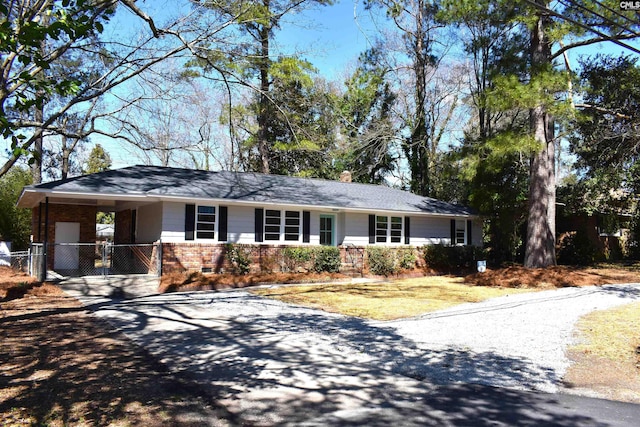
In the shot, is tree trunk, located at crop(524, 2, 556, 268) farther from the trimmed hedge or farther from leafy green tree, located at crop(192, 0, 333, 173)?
leafy green tree, located at crop(192, 0, 333, 173)

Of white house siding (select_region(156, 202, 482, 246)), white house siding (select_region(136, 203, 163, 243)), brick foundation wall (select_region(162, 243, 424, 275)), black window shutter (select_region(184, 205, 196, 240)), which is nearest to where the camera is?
brick foundation wall (select_region(162, 243, 424, 275))

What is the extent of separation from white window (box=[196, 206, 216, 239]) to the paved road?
21.4 feet

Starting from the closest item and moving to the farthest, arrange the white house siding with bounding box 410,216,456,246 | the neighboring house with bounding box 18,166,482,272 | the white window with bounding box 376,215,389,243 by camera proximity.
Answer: the neighboring house with bounding box 18,166,482,272, the white window with bounding box 376,215,389,243, the white house siding with bounding box 410,216,456,246

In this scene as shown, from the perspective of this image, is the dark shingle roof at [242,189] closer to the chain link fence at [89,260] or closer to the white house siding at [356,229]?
the white house siding at [356,229]

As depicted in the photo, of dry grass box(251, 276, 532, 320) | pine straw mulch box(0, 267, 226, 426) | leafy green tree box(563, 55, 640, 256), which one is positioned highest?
leafy green tree box(563, 55, 640, 256)

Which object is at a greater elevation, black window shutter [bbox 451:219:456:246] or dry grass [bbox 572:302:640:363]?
black window shutter [bbox 451:219:456:246]

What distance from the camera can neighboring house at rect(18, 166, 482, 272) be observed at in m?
15.7

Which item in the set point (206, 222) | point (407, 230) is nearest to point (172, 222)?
point (206, 222)

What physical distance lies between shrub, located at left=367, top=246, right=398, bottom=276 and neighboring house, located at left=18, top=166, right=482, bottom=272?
0.74m

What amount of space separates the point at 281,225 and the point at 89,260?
8.64 meters

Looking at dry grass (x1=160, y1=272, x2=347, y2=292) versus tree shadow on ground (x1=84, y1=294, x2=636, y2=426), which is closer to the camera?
tree shadow on ground (x1=84, y1=294, x2=636, y2=426)

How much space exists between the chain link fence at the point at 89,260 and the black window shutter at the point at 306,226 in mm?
5914

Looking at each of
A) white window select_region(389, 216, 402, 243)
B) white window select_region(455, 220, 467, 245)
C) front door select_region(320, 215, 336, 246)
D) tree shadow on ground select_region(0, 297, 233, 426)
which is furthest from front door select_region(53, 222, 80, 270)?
white window select_region(455, 220, 467, 245)

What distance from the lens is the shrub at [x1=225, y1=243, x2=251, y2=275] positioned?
1661 centimetres
